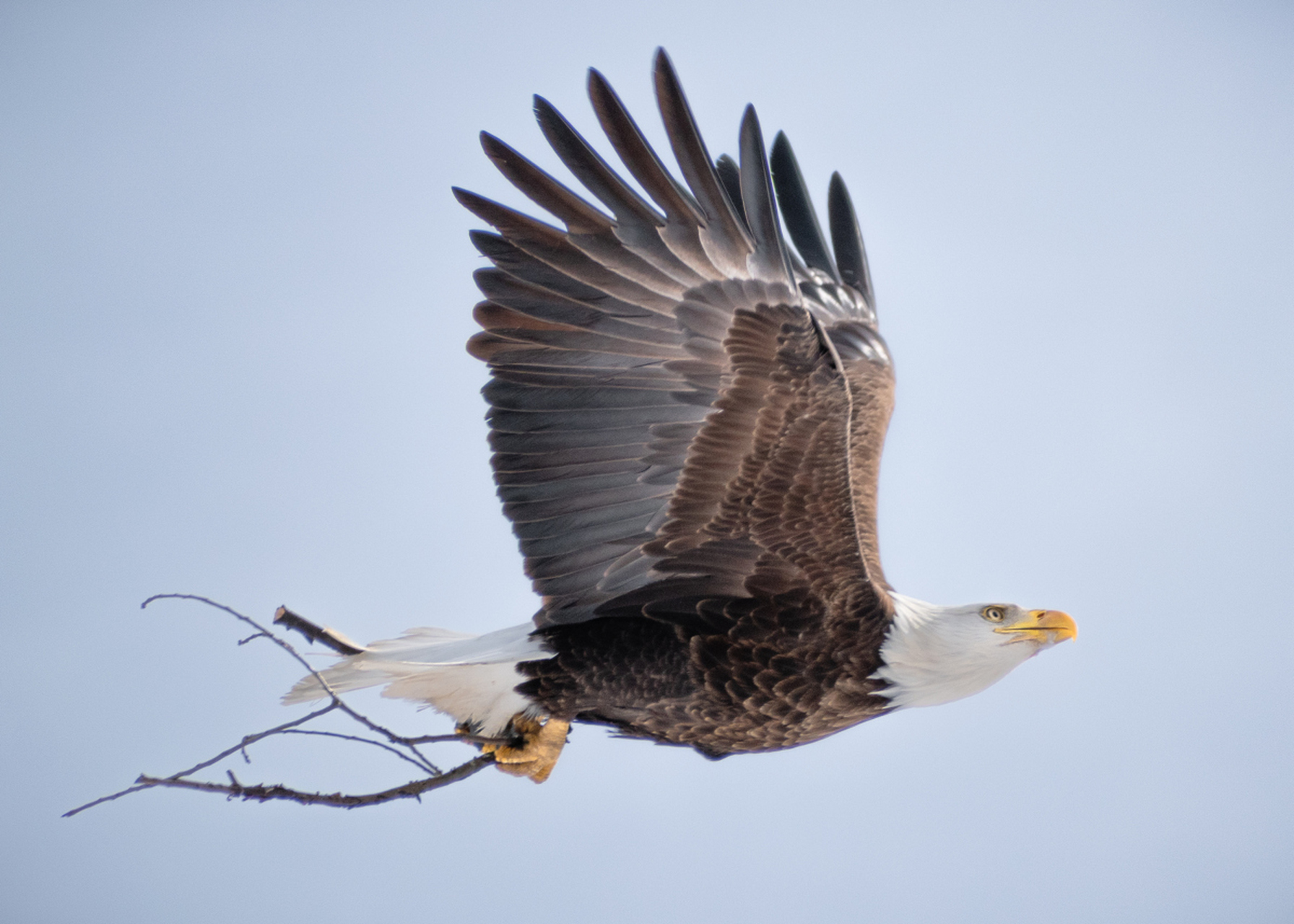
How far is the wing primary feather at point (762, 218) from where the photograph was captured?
316cm

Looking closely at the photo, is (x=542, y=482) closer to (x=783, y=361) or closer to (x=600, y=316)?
(x=600, y=316)

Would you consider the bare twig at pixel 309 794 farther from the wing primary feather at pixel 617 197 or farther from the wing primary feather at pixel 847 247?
the wing primary feather at pixel 847 247

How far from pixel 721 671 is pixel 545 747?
728 mm

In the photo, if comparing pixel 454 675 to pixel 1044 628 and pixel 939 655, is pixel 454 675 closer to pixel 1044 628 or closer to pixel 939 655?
pixel 939 655

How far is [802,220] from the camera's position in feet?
16.0

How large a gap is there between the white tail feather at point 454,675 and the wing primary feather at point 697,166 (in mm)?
1425

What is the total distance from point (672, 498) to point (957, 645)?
103 centimetres

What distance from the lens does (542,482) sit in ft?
11.8

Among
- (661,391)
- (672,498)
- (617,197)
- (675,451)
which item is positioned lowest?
(672,498)

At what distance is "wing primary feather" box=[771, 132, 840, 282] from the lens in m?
4.74

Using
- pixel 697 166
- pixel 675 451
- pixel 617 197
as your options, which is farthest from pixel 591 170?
pixel 675 451

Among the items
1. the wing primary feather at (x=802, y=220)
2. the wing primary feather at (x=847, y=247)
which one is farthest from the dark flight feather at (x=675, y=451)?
the wing primary feather at (x=847, y=247)

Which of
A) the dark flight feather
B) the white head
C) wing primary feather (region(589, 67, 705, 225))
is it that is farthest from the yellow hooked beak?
wing primary feather (region(589, 67, 705, 225))

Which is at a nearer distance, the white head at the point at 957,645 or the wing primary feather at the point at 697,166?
the wing primary feather at the point at 697,166
